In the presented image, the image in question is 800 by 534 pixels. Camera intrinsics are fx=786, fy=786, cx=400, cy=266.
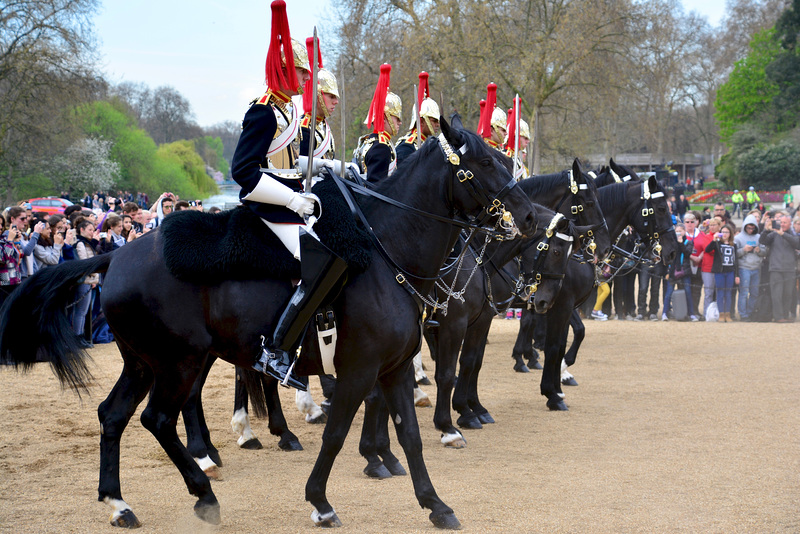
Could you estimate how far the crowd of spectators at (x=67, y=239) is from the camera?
1058 centimetres

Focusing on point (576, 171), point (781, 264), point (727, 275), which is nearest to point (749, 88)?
point (781, 264)

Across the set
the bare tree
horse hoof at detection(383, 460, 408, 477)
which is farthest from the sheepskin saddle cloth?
the bare tree

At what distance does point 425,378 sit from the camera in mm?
10062

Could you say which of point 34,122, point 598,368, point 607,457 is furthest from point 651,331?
point 34,122

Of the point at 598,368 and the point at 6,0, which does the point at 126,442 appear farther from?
the point at 6,0

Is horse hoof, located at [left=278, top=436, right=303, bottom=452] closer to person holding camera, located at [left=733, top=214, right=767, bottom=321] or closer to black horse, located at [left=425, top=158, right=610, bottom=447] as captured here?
black horse, located at [left=425, top=158, right=610, bottom=447]

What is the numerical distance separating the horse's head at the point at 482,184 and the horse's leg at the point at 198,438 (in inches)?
95.4

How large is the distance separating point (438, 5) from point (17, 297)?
23687 mm

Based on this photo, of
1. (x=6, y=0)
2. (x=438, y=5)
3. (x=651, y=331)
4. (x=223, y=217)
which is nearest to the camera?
(x=223, y=217)

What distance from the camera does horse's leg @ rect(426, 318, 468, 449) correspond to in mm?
6891

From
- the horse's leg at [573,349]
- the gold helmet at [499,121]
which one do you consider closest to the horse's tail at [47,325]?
the horse's leg at [573,349]

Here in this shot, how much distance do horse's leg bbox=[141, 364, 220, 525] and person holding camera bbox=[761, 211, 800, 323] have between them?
14.0m

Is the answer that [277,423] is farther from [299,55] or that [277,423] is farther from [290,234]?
[299,55]

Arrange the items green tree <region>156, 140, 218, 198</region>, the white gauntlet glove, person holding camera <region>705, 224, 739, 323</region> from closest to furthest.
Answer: the white gauntlet glove < person holding camera <region>705, 224, 739, 323</region> < green tree <region>156, 140, 218, 198</region>
